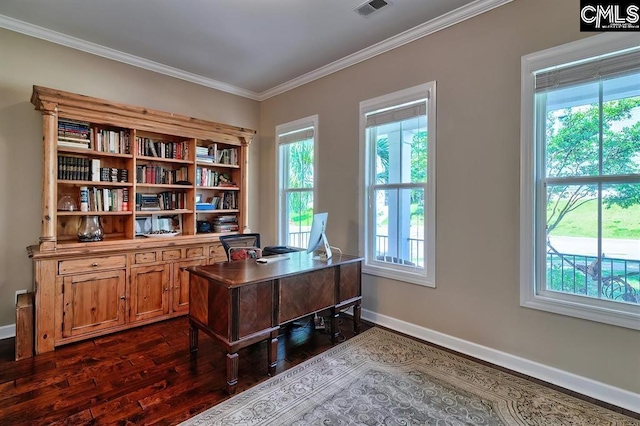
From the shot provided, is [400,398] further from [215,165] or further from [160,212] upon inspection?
[215,165]

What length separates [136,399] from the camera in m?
2.05

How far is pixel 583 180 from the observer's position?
221cm

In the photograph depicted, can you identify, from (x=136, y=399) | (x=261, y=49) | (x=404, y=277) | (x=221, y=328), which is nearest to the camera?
(x=136, y=399)

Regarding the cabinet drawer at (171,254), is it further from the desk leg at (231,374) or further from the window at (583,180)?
the window at (583,180)

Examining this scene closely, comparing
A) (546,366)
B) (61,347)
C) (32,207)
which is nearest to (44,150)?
(32,207)

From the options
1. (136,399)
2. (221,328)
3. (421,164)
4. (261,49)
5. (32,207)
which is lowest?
(136,399)

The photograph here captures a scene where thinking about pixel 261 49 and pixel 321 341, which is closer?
pixel 321 341

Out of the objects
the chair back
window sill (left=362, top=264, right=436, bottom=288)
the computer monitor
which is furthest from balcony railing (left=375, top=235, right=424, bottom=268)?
the chair back

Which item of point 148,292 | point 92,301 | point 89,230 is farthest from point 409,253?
point 89,230

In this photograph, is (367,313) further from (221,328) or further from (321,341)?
(221,328)

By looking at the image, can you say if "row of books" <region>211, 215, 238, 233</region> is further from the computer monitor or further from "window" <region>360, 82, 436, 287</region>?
"window" <region>360, 82, 436, 287</region>

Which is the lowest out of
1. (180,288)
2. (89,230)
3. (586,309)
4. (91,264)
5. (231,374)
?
(231,374)

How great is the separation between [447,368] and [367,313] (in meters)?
1.15

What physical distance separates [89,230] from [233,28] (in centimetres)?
248
